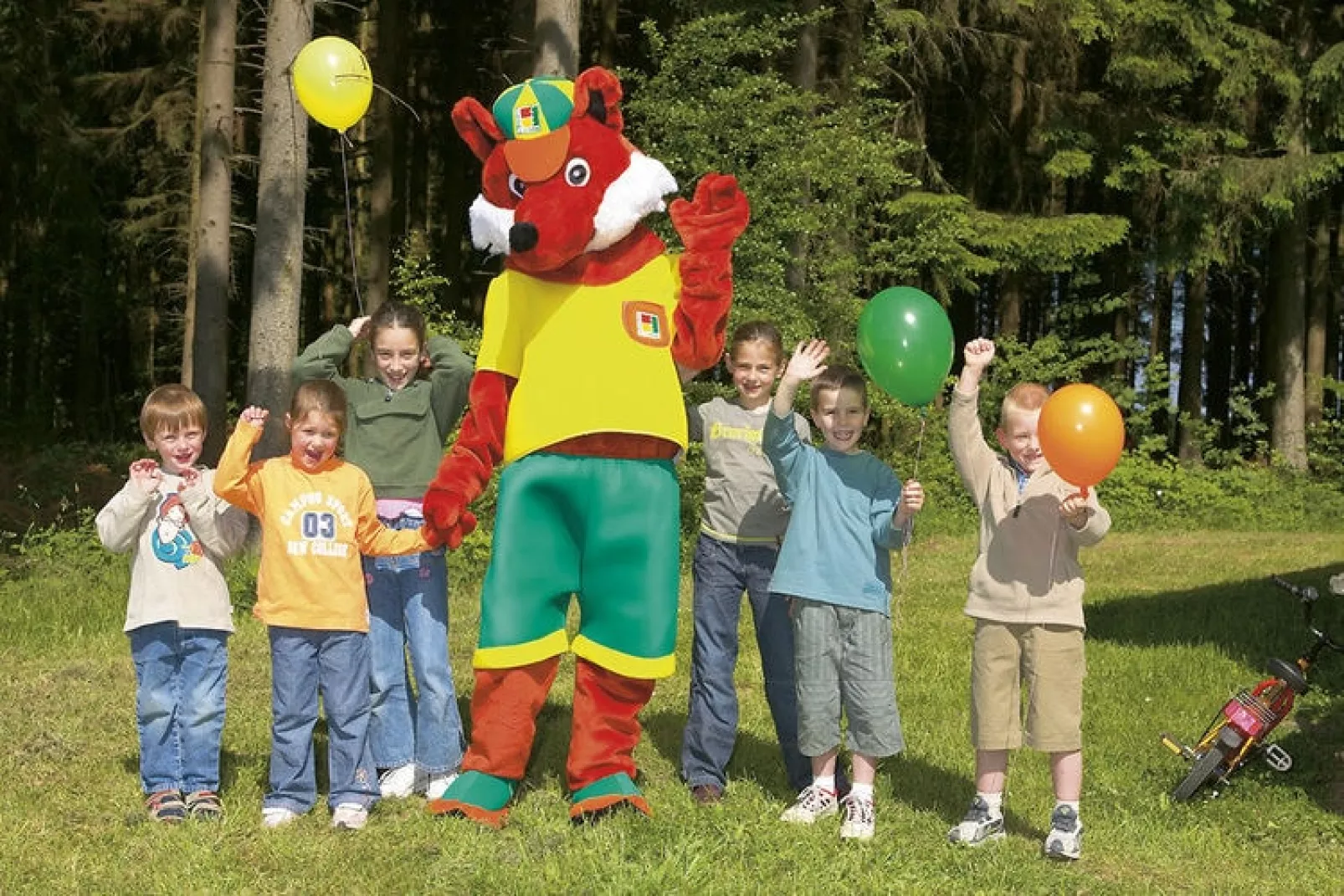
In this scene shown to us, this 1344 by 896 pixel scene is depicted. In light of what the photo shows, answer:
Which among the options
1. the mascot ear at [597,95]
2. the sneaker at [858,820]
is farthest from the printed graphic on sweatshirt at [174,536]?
the sneaker at [858,820]

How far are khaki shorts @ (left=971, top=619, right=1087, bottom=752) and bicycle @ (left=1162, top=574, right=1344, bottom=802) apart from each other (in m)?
1.20

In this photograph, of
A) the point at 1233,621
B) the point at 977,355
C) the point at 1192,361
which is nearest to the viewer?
the point at 977,355

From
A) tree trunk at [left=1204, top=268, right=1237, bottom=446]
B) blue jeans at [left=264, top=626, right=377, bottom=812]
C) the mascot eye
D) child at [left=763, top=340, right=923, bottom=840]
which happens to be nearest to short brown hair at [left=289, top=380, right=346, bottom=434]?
blue jeans at [left=264, top=626, right=377, bottom=812]

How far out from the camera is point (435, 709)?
529 centimetres

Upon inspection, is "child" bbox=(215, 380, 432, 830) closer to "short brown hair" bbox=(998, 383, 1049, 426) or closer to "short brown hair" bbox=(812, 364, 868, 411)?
"short brown hair" bbox=(812, 364, 868, 411)

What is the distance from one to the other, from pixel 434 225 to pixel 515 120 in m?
24.1

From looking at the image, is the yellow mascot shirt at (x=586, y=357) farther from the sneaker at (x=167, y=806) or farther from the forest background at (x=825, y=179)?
the forest background at (x=825, y=179)

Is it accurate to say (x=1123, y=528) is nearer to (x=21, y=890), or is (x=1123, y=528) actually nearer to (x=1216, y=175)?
(x=1216, y=175)

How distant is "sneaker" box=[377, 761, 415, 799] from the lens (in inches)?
207

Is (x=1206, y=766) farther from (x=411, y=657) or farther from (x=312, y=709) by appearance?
(x=312, y=709)

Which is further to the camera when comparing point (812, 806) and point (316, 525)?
point (812, 806)

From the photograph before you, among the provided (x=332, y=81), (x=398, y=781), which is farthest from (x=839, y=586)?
(x=332, y=81)

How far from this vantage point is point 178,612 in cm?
484

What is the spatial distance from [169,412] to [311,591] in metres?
0.84
